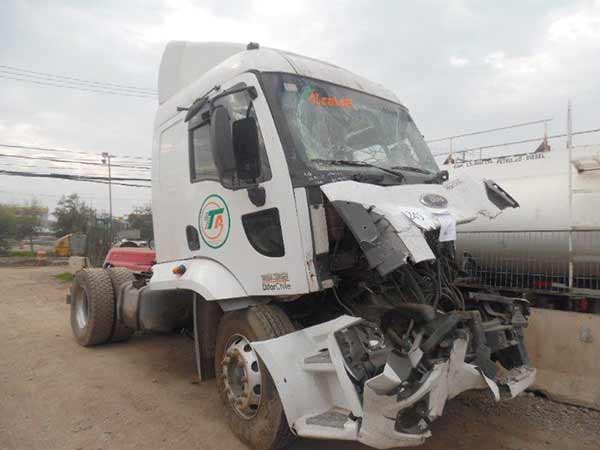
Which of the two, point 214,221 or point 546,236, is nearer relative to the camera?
point 214,221

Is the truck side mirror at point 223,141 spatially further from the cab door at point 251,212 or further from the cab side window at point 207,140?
the cab side window at point 207,140

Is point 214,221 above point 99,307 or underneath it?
above

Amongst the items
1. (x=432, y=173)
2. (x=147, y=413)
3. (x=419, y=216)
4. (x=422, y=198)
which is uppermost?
(x=432, y=173)

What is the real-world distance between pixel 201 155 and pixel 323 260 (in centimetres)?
167

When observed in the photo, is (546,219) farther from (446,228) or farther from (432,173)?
(446,228)

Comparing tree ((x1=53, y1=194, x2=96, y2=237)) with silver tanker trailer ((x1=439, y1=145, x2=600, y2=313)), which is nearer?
silver tanker trailer ((x1=439, y1=145, x2=600, y2=313))

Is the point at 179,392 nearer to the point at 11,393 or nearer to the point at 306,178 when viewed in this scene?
the point at 11,393

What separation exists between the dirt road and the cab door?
4.63 feet

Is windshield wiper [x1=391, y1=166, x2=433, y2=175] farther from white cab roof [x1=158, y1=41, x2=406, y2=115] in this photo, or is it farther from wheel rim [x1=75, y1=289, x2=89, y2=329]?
wheel rim [x1=75, y1=289, x2=89, y2=329]

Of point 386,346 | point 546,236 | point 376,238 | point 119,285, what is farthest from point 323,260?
point 119,285

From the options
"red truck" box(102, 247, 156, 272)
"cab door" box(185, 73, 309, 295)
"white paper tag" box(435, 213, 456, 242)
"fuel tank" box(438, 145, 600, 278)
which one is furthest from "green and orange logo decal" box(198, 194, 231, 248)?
"red truck" box(102, 247, 156, 272)

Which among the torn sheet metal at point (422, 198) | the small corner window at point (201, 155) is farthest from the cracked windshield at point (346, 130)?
the small corner window at point (201, 155)

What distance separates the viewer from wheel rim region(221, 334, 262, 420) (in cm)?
335

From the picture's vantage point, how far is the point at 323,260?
3.17 m
